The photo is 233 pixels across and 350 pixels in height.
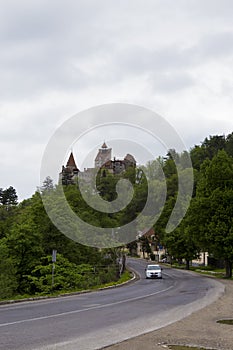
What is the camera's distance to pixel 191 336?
12047 millimetres

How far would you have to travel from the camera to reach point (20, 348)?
9.75 meters

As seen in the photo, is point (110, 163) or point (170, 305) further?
point (110, 163)

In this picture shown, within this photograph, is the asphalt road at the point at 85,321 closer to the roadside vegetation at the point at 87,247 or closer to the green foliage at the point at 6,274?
the roadside vegetation at the point at 87,247

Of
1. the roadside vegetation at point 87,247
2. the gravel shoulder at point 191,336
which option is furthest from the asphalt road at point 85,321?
the roadside vegetation at point 87,247

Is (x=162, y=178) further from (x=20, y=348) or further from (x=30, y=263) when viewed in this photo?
(x=20, y=348)

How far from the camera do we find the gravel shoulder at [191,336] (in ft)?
34.8

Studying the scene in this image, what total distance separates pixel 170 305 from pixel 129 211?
58.1 m

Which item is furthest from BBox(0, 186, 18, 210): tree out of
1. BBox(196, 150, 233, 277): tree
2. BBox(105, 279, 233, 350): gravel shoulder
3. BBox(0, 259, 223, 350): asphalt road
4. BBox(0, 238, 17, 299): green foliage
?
BBox(105, 279, 233, 350): gravel shoulder

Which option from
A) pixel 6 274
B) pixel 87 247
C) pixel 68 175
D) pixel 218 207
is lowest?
pixel 6 274

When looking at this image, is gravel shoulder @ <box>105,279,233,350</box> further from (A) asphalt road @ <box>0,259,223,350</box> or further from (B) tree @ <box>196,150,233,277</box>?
(B) tree @ <box>196,150,233,277</box>

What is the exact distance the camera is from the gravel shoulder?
1061 cm

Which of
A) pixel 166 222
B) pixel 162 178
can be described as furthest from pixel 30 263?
pixel 162 178

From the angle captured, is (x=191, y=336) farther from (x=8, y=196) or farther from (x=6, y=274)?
(x=8, y=196)

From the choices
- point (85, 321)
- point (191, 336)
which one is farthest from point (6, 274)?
point (191, 336)
